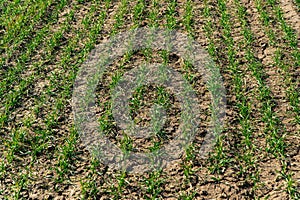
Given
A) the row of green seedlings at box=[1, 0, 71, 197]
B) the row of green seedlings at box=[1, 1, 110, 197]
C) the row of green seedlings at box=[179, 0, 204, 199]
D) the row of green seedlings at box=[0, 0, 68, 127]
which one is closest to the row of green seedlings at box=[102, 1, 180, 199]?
the row of green seedlings at box=[179, 0, 204, 199]

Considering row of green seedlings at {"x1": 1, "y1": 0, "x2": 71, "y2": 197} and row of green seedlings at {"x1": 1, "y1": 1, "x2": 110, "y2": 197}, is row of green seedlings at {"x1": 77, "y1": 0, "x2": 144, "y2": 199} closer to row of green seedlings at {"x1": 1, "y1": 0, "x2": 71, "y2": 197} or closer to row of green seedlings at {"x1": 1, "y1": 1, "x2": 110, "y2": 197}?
row of green seedlings at {"x1": 1, "y1": 1, "x2": 110, "y2": 197}

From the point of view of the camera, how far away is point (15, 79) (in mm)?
7164

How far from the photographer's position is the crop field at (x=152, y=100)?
18.1ft

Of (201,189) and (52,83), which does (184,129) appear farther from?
(52,83)

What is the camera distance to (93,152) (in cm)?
591

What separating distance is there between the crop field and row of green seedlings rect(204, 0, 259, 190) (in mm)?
17

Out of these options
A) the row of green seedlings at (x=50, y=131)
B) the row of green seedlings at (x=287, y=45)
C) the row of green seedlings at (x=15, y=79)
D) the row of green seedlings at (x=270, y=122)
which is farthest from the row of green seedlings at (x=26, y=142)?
the row of green seedlings at (x=287, y=45)

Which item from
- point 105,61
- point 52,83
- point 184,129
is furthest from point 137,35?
point 184,129

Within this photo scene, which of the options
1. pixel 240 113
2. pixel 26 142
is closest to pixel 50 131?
pixel 26 142

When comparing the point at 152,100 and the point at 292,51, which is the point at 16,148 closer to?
the point at 152,100

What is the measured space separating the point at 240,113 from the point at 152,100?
1.29m

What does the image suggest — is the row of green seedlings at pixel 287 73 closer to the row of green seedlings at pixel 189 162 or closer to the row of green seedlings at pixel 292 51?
the row of green seedlings at pixel 292 51

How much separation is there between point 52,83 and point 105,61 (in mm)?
969

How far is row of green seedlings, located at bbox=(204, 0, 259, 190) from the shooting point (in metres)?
5.66
